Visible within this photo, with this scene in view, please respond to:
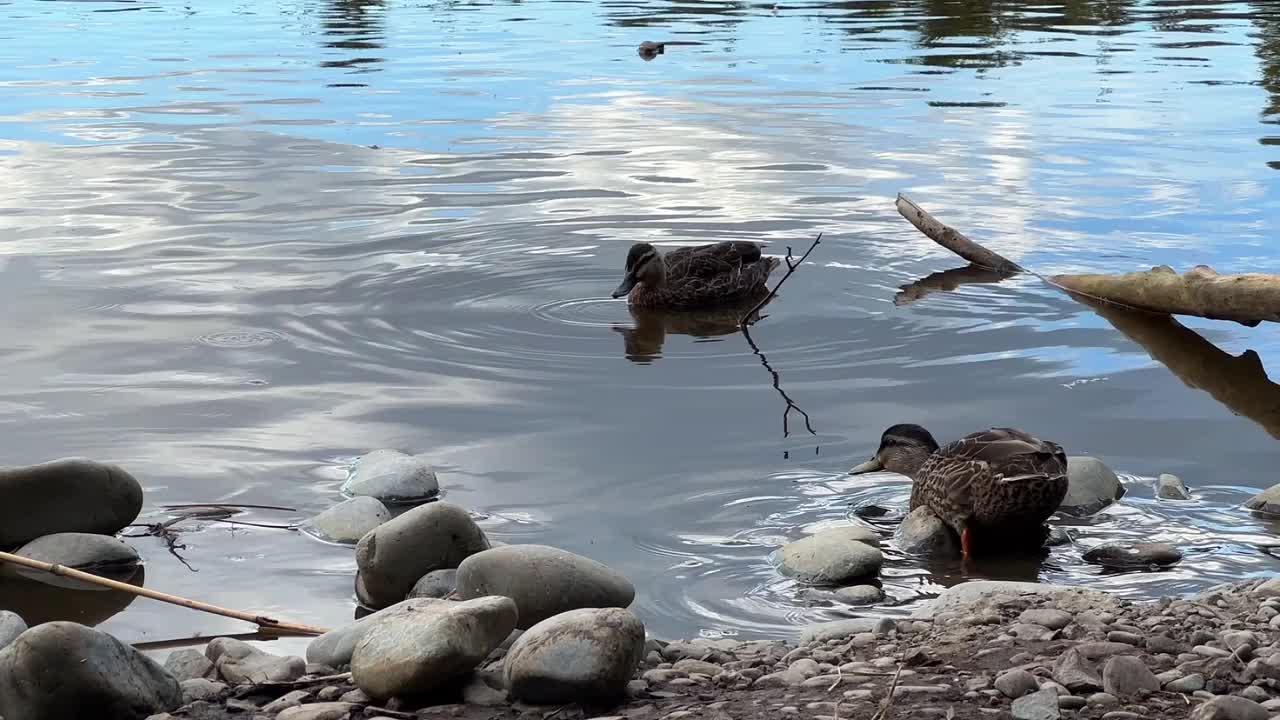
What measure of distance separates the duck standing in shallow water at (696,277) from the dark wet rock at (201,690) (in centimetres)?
622

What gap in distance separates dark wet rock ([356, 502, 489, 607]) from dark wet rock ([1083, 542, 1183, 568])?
8.06ft

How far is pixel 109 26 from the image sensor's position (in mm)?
31812

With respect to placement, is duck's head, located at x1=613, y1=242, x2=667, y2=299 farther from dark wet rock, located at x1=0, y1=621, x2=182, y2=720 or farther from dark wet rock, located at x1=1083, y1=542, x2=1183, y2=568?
dark wet rock, located at x1=0, y1=621, x2=182, y2=720

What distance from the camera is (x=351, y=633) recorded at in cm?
517

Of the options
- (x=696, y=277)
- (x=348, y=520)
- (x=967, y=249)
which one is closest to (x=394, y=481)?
(x=348, y=520)

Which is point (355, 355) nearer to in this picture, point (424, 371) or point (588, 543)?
point (424, 371)

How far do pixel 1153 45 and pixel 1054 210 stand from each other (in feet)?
50.0

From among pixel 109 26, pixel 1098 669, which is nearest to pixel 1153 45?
pixel 109 26

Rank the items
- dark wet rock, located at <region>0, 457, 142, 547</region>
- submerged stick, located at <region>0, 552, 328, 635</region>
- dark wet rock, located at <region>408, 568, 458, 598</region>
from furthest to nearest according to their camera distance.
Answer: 1. dark wet rock, located at <region>0, 457, 142, 547</region>
2. dark wet rock, located at <region>408, 568, 458, 598</region>
3. submerged stick, located at <region>0, 552, 328, 635</region>

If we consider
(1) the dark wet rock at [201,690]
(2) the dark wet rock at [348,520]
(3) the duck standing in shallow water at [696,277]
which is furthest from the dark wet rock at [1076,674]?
(3) the duck standing in shallow water at [696,277]

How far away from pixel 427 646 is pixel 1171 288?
680 centimetres

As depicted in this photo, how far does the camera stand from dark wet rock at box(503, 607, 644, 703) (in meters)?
4.57

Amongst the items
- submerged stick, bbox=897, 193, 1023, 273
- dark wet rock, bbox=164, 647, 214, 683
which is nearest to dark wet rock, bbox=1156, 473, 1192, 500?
dark wet rock, bbox=164, 647, 214, 683

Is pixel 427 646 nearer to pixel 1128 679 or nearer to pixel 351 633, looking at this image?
pixel 351 633
